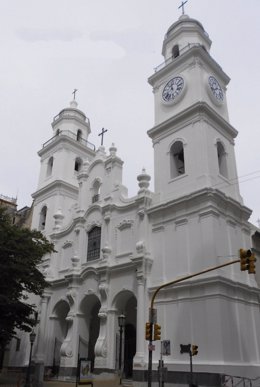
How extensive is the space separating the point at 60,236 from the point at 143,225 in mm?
11145

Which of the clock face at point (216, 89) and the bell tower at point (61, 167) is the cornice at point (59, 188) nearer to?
the bell tower at point (61, 167)

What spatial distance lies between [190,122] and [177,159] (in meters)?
2.94

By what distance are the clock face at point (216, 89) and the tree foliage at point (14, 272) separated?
16855 millimetres

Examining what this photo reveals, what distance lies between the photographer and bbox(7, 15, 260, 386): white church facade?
71.7 ft

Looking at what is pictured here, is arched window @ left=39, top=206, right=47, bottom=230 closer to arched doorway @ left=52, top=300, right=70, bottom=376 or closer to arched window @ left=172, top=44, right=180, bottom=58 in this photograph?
arched doorway @ left=52, top=300, right=70, bottom=376

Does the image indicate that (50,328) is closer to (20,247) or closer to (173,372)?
(20,247)

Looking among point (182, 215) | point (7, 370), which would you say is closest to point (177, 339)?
point (182, 215)

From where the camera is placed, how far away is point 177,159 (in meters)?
29.1

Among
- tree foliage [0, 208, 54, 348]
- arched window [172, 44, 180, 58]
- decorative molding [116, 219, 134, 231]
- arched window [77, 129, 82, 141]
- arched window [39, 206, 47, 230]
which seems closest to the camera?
tree foliage [0, 208, 54, 348]

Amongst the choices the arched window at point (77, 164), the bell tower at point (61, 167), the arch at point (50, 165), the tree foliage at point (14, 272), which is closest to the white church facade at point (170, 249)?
the bell tower at point (61, 167)

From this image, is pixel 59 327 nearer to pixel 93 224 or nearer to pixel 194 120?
pixel 93 224

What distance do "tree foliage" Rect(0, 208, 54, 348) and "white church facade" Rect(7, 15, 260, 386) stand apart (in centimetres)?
513

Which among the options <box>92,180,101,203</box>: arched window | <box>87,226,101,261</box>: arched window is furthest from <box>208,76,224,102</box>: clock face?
<box>87,226,101,261</box>: arched window

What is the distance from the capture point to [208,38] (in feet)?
109
